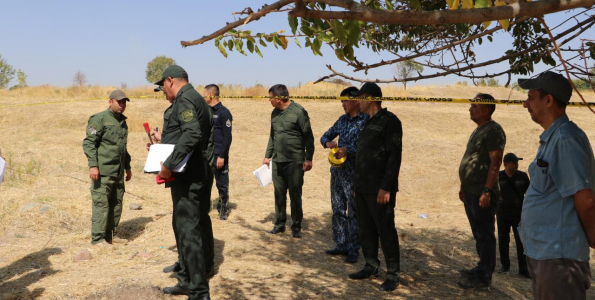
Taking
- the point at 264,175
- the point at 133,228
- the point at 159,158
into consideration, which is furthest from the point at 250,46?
the point at 133,228

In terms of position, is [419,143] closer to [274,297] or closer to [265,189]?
[265,189]

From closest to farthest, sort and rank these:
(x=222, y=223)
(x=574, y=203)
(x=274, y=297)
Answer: (x=574, y=203) < (x=274, y=297) < (x=222, y=223)

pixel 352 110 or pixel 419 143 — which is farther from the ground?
pixel 352 110

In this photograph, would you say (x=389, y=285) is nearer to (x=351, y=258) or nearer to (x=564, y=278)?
(x=351, y=258)

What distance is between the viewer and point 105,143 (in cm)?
623

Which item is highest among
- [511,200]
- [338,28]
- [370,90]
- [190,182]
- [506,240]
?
[338,28]

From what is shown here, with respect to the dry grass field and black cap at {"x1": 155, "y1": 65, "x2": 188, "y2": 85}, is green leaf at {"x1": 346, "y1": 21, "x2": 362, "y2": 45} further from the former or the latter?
the dry grass field

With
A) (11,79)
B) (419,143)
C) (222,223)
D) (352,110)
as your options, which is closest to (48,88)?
(11,79)

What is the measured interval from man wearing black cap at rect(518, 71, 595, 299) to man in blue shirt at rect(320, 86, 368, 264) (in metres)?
2.88

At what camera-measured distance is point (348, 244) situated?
6.04 m

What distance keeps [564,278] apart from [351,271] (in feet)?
9.27

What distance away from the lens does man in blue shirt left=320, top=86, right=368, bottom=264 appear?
19.0 feet

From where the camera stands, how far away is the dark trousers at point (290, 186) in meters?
6.75

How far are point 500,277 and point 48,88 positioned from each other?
2908cm
